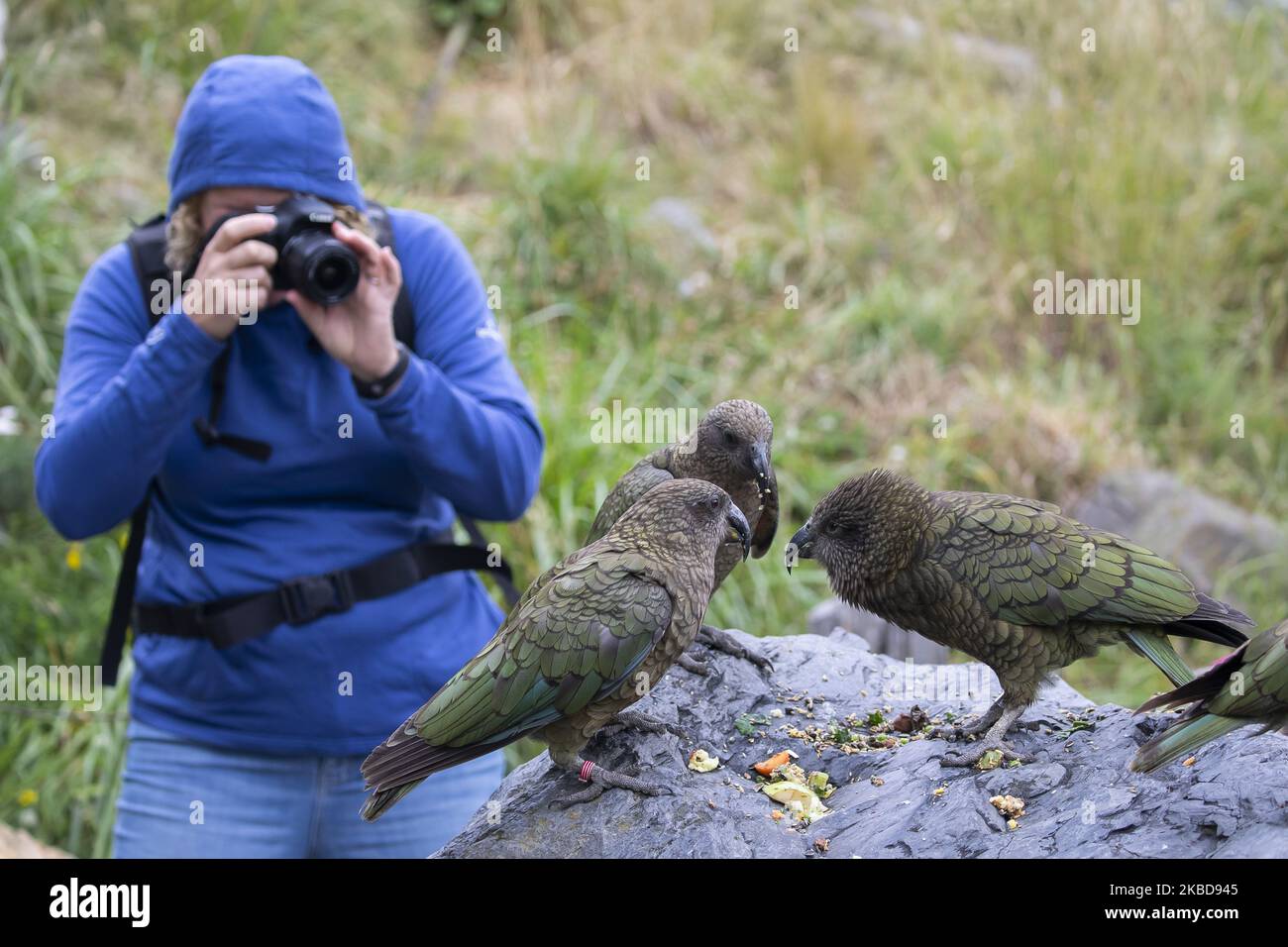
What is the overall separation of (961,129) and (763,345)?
272 cm

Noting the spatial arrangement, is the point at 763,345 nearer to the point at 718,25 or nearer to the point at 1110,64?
the point at 1110,64

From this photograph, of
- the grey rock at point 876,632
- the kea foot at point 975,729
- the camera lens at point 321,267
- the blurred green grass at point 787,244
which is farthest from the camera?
the blurred green grass at point 787,244

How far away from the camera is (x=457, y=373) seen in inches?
137

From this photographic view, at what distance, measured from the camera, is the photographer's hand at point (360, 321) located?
10.3 ft

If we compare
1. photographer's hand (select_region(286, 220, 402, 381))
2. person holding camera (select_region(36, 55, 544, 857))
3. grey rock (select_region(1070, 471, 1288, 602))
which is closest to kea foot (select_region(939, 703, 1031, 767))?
person holding camera (select_region(36, 55, 544, 857))

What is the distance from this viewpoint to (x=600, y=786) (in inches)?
92.4

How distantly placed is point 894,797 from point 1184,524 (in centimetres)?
492

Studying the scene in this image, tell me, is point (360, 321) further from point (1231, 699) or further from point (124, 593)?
point (1231, 699)

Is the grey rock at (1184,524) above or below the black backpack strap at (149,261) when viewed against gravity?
below

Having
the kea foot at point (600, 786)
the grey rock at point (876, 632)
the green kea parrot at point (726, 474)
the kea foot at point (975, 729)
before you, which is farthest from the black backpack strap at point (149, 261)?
the grey rock at point (876, 632)

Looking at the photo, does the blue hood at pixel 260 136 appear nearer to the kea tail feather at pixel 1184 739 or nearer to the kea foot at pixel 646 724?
the kea foot at pixel 646 724

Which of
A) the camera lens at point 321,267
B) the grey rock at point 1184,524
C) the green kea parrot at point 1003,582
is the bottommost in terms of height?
the grey rock at point 1184,524
